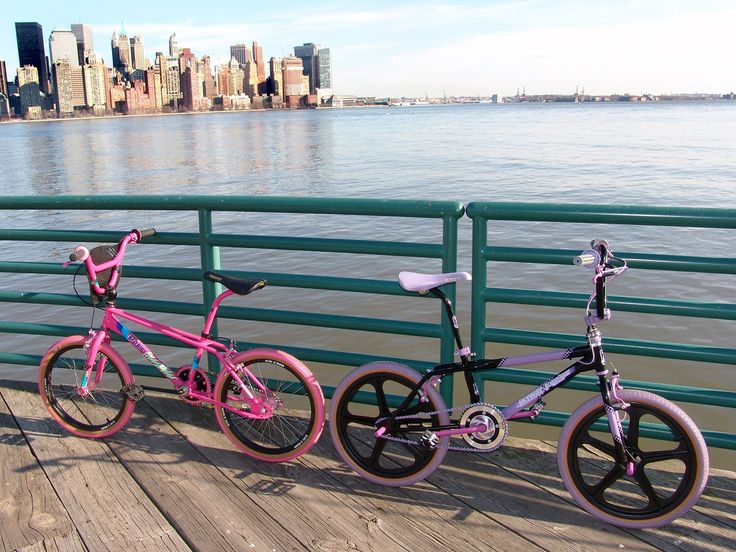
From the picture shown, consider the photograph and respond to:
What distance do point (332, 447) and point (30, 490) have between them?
1.49 meters

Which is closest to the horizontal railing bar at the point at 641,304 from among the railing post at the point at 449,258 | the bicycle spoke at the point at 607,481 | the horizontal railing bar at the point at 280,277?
the railing post at the point at 449,258

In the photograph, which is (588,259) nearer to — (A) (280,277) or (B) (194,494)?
(A) (280,277)

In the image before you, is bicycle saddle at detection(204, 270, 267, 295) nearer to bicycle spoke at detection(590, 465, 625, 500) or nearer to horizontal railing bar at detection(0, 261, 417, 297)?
horizontal railing bar at detection(0, 261, 417, 297)

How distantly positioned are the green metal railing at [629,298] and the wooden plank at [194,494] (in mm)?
1406

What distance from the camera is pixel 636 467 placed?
10.3 ft

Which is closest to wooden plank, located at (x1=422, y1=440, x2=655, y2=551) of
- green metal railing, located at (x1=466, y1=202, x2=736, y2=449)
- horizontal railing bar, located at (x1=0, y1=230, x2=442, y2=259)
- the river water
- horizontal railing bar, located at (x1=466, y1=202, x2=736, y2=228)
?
green metal railing, located at (x1=466, y1=202, x2=736, y2=449)

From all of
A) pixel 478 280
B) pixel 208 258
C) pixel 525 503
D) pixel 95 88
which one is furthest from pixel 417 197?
pixel 95 88

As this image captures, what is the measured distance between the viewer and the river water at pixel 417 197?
953 centimetres

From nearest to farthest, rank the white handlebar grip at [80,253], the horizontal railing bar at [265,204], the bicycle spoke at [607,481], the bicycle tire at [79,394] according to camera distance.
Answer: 1. the bicycle spoke at [607,481]
2. the white handlebar grip at [80,253]
3. the horizontal railing bar at [265,204]
4. the bicycle tire at [79,394]

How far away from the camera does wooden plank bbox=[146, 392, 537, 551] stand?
304 centimetres

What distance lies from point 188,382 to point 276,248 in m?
0.90

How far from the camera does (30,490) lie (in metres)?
3.47

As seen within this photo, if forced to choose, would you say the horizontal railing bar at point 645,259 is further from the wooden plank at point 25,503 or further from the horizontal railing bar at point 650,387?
the wooden plank at point 25,503

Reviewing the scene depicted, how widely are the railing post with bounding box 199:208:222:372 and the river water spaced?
11.8 ft
